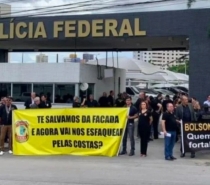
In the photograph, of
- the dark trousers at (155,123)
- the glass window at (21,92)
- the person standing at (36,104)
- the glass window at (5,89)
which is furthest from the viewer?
the glass window at (5,89)

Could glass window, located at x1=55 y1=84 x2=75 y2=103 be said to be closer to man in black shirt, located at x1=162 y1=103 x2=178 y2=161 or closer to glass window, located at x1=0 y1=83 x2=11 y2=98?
glass window, located at x1=0 y1=83 x2=11 y2=98

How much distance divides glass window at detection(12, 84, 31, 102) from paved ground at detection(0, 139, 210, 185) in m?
11.1

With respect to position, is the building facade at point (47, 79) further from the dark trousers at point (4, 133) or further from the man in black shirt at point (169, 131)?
A: the man in black shirt at point (169, 131)

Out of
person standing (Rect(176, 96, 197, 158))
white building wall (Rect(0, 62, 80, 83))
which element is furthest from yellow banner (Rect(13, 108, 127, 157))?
white building wall (Rect(0, 62, 80, 83))

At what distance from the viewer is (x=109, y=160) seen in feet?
49.0

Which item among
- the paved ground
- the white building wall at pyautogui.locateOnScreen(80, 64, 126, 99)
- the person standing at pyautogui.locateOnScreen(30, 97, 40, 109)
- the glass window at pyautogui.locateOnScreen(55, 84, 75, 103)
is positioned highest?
the white building wall at pyautogui.locateOnScreen(80, 64, 126, 99)

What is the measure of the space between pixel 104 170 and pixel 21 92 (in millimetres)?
14924

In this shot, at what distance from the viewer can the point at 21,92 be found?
Result: 27.1m

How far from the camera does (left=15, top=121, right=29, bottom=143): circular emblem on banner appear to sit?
16.3m

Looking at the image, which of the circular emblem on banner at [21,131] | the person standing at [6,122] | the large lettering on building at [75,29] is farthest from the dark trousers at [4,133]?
the large lettering on building at [75,29]

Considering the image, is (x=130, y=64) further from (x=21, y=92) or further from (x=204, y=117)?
(x=204, y=117)

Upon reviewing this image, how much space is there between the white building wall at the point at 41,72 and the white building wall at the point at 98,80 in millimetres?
571

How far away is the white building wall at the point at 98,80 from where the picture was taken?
2647 cm

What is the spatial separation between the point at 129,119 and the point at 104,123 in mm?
794
